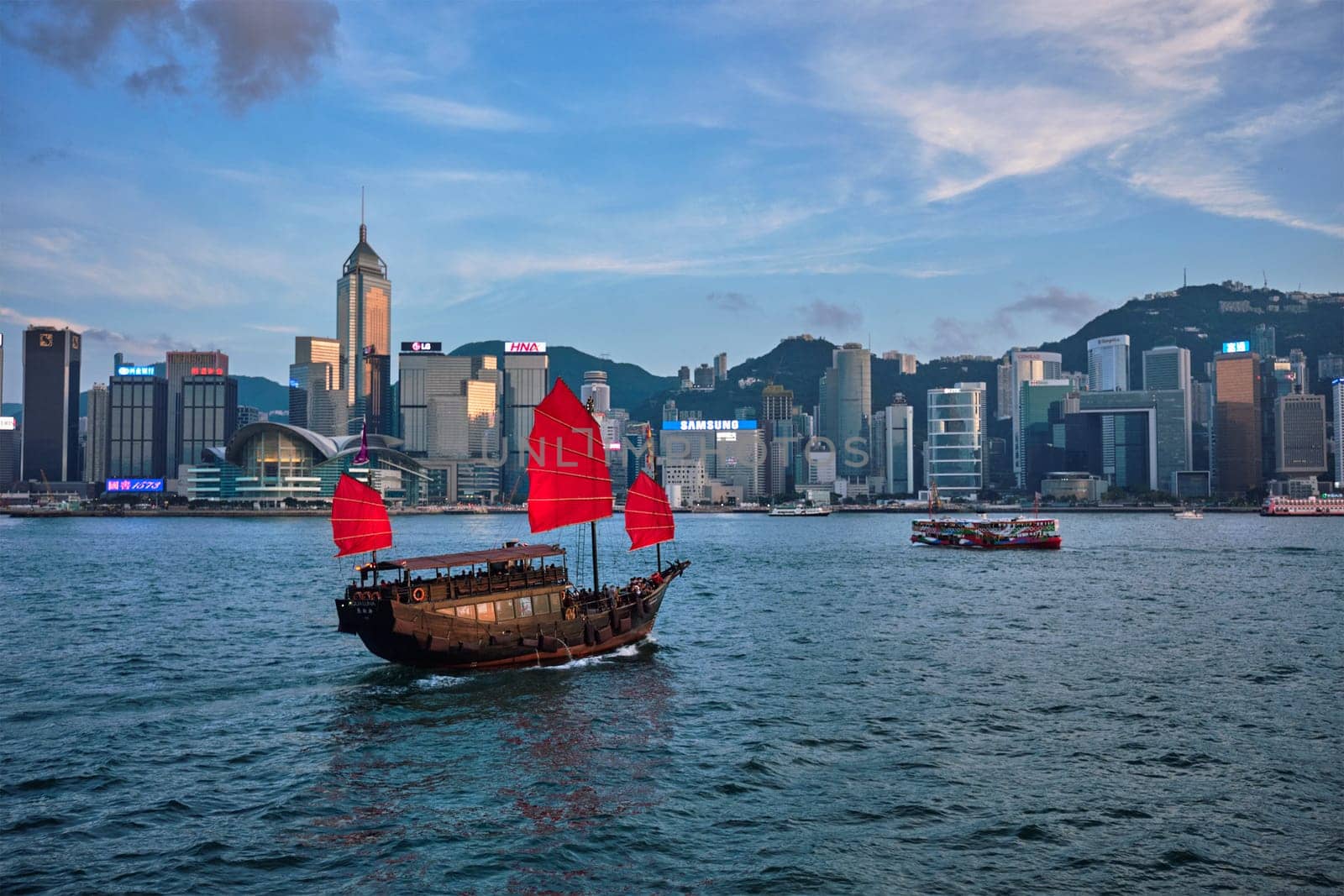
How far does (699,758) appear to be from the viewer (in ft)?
102

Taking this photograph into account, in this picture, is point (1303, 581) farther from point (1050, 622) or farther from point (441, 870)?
point (441, 870)

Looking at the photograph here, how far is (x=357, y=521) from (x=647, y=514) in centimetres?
1503

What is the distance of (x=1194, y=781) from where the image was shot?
28.5 m

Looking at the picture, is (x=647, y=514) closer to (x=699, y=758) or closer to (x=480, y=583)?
(x=480, y=583)

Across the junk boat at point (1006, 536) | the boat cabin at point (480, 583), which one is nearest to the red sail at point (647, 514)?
the boat cabin at point (480, 583)

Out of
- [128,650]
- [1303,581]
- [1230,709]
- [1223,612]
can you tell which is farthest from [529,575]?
[1303,581]

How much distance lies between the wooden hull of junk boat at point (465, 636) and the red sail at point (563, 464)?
5.07 metres

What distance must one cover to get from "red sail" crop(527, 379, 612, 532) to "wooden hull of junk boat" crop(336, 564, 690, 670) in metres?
5.07

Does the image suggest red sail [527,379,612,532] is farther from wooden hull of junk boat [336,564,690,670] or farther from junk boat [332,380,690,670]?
wooden hull of junk boat [336,564,690,670]

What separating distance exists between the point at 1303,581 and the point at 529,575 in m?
68.6

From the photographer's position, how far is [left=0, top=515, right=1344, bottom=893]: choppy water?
2291 cm

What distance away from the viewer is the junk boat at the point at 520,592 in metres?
41.2

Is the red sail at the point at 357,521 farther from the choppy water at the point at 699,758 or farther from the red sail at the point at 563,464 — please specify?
the red sail at the point at 563,464

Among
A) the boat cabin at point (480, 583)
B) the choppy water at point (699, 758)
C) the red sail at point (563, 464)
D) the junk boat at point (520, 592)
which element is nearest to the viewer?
the choppy water at point (699, 758)
